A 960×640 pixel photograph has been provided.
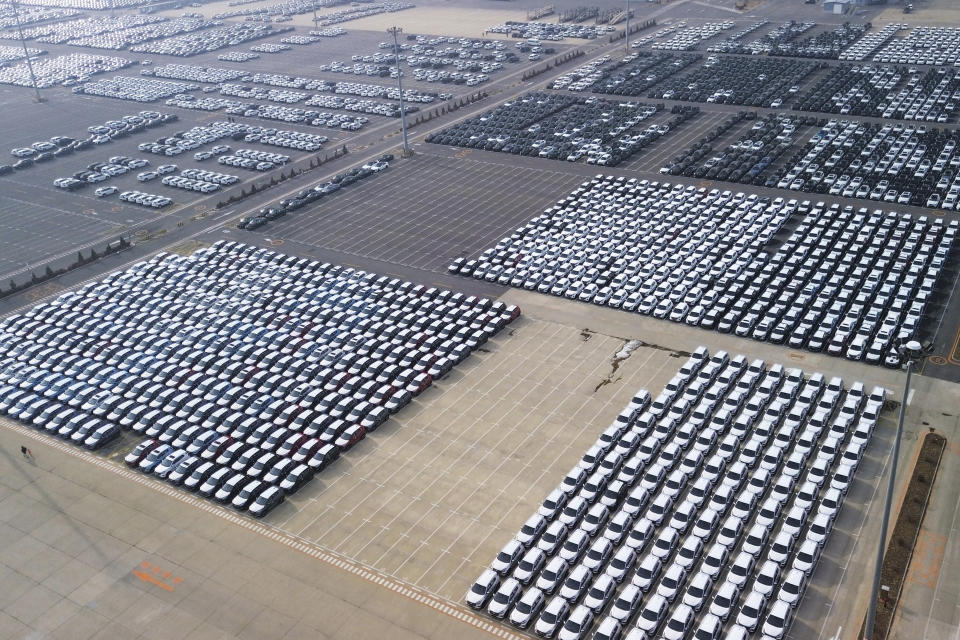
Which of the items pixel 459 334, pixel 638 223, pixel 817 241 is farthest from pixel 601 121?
pixel 459 334

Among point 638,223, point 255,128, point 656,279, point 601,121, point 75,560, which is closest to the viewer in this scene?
point 75,560

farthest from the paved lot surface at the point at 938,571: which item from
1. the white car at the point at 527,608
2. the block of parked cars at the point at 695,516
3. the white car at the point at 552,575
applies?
the white car at the point at 527,608

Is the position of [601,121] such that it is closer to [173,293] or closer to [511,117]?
[511,117]

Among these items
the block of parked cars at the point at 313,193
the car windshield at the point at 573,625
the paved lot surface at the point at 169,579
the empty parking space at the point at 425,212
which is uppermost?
the block of parked cars at the point at 313,193

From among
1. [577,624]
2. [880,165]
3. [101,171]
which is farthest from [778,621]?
[101,171]

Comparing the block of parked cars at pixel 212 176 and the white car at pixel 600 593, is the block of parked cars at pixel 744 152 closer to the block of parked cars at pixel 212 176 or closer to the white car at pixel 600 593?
the block of parked cars at pixel 212 176

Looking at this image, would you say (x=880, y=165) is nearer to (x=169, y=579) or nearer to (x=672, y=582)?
(x=672, y=582)

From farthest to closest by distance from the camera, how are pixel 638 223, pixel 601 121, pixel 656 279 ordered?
pixel 601 121, pixel 638 223, pixel 656 279
